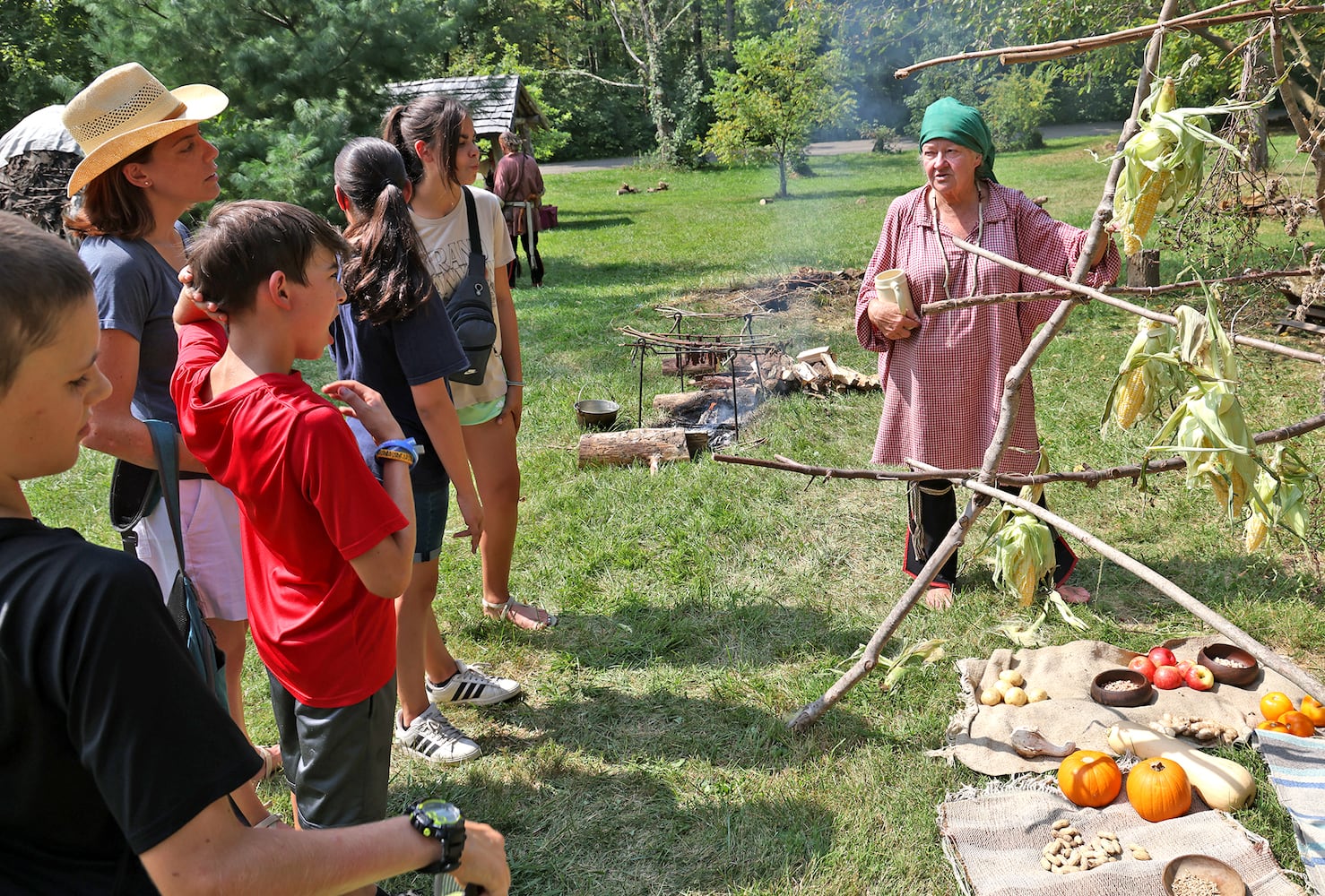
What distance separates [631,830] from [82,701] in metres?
2.25

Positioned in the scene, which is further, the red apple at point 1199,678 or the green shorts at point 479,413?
the green shorts at point 479,413

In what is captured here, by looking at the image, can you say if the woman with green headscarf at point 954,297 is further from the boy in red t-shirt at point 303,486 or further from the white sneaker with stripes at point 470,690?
the boy in red t-shirt at point 303,486

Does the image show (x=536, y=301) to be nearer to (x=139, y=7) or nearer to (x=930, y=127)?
(x=139, y=7)

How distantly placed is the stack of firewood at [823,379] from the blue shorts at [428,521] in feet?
14.2

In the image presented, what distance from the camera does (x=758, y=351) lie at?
775cm

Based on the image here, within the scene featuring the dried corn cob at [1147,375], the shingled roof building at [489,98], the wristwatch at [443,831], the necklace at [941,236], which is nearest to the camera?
the wristwatch at [443,831]

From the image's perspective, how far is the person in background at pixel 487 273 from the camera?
3.24 metres

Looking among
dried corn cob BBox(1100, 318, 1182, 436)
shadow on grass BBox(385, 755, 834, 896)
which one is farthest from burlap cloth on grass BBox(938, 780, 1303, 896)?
dried corn cob BBox(1100, 318, 1182, 436)

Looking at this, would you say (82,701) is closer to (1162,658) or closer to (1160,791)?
(1160,791)

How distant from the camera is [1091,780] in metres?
2.90

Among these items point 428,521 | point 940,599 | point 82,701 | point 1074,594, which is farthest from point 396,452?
point 1074,594

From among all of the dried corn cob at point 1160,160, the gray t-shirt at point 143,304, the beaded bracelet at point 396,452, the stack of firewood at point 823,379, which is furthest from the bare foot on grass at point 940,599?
the gray t-shirt at point 143,304

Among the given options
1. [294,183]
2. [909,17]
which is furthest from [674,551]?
[909,17]

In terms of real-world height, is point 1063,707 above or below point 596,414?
below
